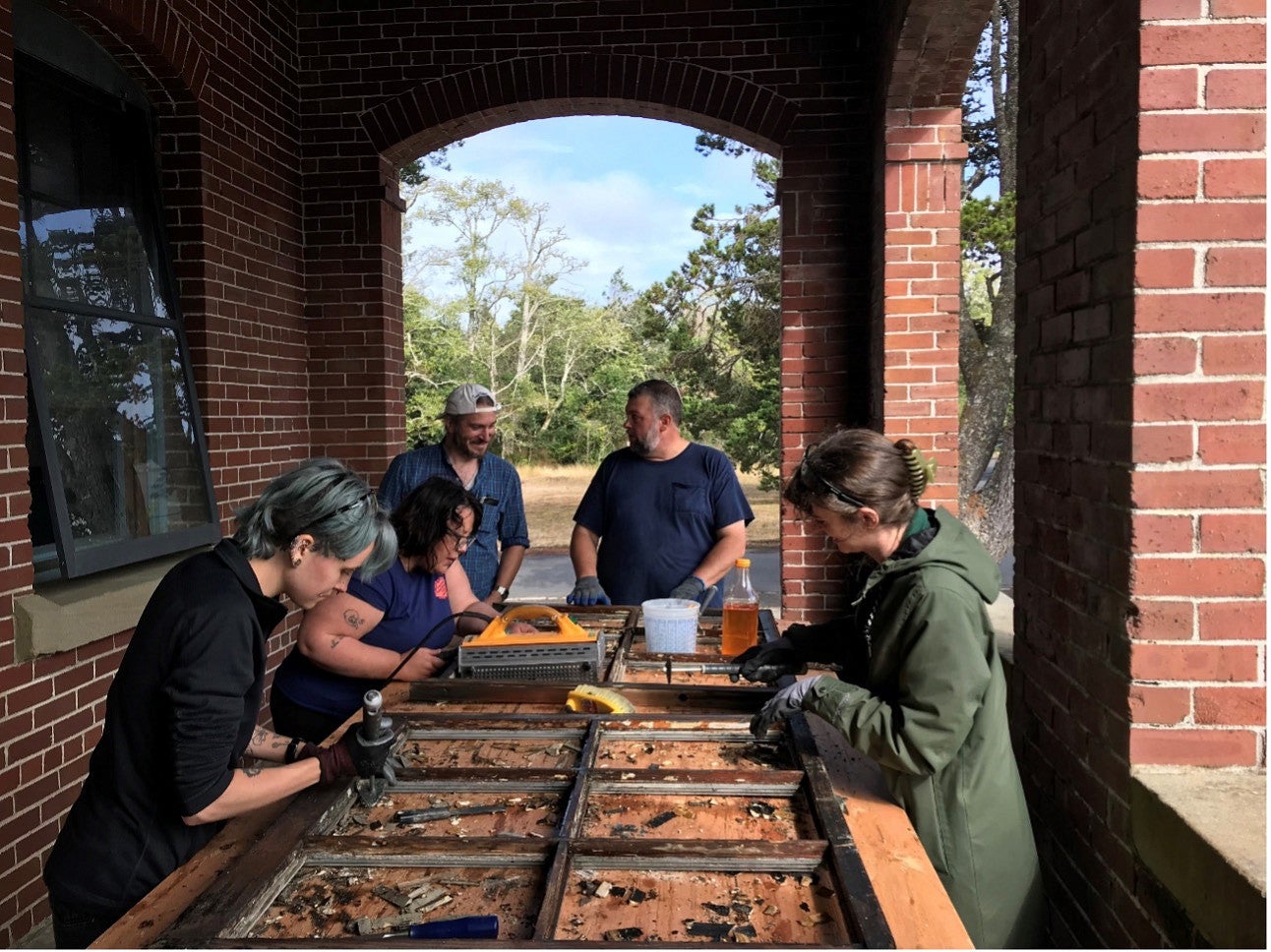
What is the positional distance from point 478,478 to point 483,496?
10 centimetres

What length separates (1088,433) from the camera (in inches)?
86.7

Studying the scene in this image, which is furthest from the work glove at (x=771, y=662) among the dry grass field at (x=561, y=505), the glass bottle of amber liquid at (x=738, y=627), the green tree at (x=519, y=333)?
the green tree at (x=519, y=333)

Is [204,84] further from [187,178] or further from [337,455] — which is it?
[337,455]

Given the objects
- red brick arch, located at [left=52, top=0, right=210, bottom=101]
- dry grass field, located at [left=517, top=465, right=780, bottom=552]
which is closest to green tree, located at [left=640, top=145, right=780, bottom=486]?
dry grass field, located at [left=517, top=465, right=780, bottom=552]

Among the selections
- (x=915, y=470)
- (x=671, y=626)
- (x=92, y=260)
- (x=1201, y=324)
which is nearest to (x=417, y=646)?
(x=671, y=626)

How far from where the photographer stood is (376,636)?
3.19 metres

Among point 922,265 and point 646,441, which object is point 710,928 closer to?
point 646,441

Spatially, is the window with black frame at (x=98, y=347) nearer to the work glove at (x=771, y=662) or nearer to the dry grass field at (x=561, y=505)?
the work glove at (x=771, y=662)

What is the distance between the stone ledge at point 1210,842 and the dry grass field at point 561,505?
14.8 m

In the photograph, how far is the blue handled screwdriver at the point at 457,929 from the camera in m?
1.43

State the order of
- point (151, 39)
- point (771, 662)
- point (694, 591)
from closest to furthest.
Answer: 1. point (771, 662)
2. point (694, 591)
3. point (151, 39)

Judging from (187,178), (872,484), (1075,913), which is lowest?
(1075,913)

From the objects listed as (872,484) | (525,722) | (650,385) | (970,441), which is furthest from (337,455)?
(970,441)

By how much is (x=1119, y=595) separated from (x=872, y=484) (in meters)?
0.53
